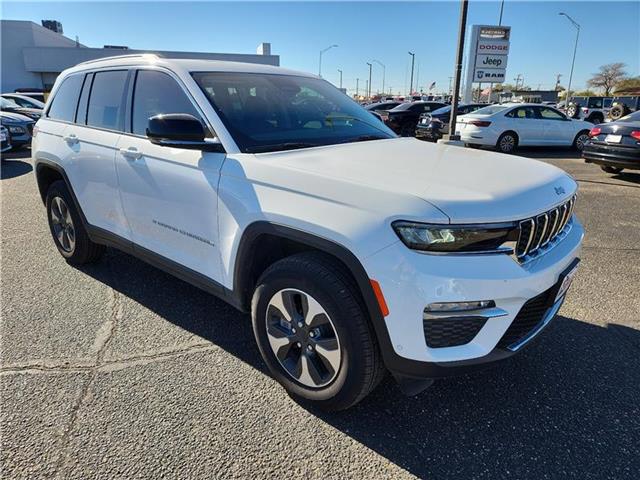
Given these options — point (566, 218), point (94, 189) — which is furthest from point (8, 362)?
point (566, 218)

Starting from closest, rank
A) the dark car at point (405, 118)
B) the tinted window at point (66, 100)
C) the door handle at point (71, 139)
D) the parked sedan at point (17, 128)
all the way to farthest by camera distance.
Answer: the door handle at point (71, 139) < the tinted window at point (66, 100) < the parked sedan at point (17, 128) < the dark car at point (405, 118)

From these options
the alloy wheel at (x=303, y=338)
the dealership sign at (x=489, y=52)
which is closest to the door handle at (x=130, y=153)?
the alloy wheel at (x=303, y=338)

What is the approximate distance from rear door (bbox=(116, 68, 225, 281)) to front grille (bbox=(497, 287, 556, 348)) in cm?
165

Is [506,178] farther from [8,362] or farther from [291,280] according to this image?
[8,362]

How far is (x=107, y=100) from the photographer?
142 inches

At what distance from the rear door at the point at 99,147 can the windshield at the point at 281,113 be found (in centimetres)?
98

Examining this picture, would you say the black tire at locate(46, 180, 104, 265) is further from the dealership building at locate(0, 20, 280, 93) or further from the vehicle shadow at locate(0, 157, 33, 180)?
the dealership building at locate(0, 20, 280, 93)

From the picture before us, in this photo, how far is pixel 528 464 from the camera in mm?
2092

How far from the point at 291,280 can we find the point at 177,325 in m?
1.45

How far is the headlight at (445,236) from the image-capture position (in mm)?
1867

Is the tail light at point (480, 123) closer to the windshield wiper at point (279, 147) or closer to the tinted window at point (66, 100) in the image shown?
the tinted window at point (66, 100)

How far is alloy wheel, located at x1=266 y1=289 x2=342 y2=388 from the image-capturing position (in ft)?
7.33

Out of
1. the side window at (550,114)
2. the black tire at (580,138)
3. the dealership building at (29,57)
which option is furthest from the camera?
the dealership building at (29,57)

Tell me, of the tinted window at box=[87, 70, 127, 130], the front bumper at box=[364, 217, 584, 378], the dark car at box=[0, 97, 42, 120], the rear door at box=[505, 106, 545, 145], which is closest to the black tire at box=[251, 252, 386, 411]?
Answer: the front bumper at box=[364, 217, 584, 378]
